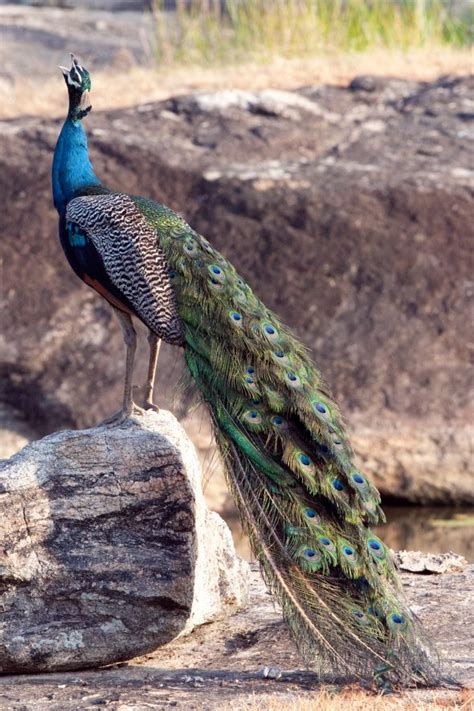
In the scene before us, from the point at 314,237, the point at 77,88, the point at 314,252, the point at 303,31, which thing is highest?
the point at 303,31

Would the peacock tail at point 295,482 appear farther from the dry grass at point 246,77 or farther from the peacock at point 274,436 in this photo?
the dry grass at point 246,77

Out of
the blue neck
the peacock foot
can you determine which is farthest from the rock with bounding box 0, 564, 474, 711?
the blue neck

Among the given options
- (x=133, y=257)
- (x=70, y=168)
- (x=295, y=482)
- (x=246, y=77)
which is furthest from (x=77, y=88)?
(x=246, y=77)

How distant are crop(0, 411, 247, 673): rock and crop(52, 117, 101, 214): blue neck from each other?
177cm

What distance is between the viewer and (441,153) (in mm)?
14664

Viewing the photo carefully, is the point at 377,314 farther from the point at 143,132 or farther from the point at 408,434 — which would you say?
the point at 143,132

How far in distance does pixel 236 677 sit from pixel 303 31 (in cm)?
1269

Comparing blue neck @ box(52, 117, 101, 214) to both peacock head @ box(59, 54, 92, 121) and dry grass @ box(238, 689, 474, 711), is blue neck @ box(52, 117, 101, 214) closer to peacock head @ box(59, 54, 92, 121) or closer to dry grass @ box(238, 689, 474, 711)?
peacock head @ box(59, 54, 92, 121)

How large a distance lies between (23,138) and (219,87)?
2.73 metres

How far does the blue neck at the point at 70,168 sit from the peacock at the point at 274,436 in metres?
0.38

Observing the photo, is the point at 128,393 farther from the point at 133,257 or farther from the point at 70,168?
the point at 70,168

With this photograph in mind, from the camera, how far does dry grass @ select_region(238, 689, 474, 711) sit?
576 centimetres

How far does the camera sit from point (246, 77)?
16.3m

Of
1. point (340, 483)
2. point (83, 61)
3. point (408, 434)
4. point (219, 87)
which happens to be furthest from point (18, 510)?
point (83, 61)
